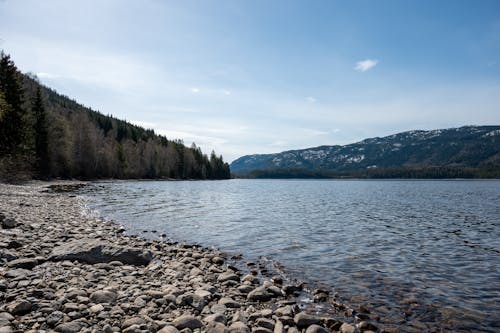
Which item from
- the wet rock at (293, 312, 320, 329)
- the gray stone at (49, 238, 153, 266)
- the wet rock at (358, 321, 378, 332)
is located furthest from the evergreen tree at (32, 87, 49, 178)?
the wet rock at (358, 321, 378, 332)

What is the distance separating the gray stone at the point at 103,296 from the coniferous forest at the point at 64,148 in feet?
95.5

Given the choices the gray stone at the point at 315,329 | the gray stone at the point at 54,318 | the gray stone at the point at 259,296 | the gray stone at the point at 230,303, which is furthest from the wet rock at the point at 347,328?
the gray stone at the point at 54,318

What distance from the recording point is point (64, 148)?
7731 centimetres

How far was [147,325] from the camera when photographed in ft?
22.7

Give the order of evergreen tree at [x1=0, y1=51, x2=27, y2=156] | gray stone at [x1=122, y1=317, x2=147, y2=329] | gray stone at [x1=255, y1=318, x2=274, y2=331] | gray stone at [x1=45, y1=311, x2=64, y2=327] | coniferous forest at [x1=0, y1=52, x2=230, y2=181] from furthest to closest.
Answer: coniferous forest at [x1=0, y1=52, x2=230, y2=181], evergreen tree at [x1=0, y1=51, x2=27, y2=156], gray stone at [x1=255, y1=318, x2=274, y2=331], gray stone at [x1=122, y1=317, x2=147, y2=329], gray stone at [x1=45, y1=311, x2=64, y2=327]

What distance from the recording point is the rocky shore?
23.1ft

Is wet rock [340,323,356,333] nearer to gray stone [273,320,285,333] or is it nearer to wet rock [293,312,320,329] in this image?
wet rock [293,312,320,329]

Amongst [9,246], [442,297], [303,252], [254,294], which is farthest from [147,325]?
[303,252]

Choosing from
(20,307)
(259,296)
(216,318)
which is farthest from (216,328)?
(20,307)

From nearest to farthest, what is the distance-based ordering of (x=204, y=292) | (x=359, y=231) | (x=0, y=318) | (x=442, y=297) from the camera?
(x=0, y=318) → (x=204, y=292) → (x=442, y=297) → (x=359, y=231)

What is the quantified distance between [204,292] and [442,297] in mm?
8403

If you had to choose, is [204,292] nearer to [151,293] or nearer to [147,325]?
[151,293]

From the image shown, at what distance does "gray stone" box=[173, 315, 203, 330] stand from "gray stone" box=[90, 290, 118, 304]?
220cm

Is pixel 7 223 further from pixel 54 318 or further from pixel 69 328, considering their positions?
pixel 69 328
